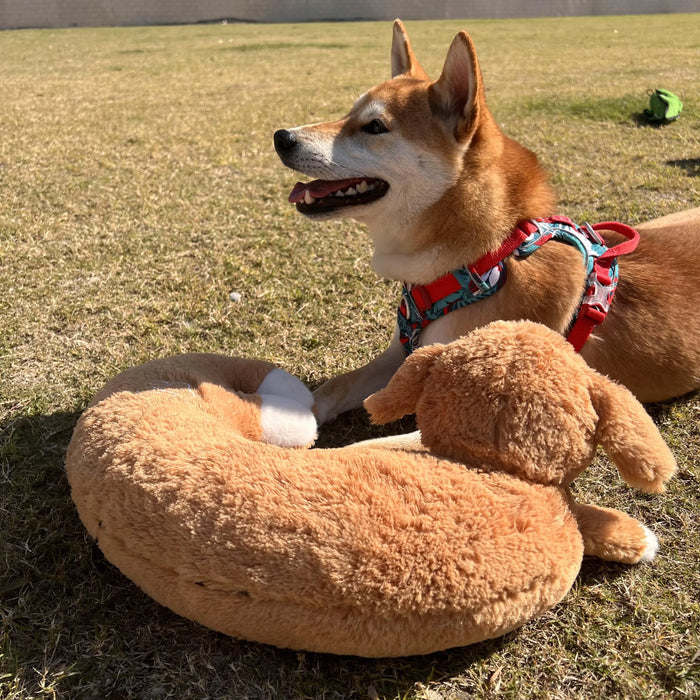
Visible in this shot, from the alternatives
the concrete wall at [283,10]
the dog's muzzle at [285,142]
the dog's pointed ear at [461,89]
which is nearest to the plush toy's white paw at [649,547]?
the dog's pointed ear at [461,89]

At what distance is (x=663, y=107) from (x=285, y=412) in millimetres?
5897

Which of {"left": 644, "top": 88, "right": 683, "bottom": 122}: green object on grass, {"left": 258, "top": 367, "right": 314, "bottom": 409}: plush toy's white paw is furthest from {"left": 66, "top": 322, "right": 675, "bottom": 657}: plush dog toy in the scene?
{"left": 644, "top": 88, "right": 683, "bottom": 122}: green object on grass

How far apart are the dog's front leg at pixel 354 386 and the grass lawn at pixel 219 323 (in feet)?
0.25

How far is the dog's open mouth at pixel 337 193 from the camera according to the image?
7.81ft

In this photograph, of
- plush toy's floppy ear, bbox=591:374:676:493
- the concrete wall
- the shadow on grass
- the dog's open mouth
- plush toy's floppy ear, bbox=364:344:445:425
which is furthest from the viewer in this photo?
the concrete wall

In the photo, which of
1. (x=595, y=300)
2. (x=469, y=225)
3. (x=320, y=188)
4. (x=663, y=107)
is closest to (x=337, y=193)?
(x=320, y=188)

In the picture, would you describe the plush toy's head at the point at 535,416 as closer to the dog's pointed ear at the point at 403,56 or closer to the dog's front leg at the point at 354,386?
the dog's front leg at the point at 354,386

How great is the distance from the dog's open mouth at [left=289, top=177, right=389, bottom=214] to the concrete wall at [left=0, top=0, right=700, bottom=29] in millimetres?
27610

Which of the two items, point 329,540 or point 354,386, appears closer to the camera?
point 329,540

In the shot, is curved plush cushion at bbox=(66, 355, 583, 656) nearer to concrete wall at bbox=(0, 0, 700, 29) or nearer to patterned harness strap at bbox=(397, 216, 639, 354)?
patterned harness strap at bbox=(397, 216, 639, 354)

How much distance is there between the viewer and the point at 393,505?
1.36m

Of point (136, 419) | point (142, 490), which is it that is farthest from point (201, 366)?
point (142, 490)

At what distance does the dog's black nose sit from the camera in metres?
2.45

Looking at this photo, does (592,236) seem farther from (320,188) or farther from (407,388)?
(407,388)
